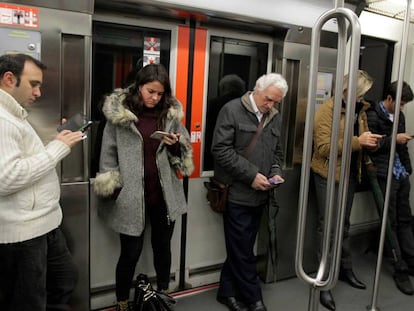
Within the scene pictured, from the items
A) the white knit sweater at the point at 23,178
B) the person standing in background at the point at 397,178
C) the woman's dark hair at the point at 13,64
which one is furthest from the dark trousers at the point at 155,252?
the person standing in background at the point at 397,178

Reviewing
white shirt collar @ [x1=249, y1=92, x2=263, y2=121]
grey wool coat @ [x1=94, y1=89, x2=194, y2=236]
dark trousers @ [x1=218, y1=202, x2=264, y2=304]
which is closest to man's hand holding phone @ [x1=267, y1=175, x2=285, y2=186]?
dark trousers @ [x1=218, y1=202, x2=264, y2=304]

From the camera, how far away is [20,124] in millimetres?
1528

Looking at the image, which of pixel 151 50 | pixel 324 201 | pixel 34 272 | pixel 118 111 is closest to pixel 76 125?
pixel 118 111

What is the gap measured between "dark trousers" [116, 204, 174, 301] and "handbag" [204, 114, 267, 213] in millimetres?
367

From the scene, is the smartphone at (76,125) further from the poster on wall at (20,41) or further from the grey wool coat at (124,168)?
the poster on wall at (20,41)

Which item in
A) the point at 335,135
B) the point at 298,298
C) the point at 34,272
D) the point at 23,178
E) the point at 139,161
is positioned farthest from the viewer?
the point at 298,298

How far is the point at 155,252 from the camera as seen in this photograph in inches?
93.4

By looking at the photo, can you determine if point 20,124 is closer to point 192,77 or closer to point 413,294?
point 192,77

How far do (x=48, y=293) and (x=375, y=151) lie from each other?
2.45 m

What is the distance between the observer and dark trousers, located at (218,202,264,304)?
246 cm

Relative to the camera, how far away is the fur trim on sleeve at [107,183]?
2.05 m

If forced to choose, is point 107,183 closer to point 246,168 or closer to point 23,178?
point 23,178

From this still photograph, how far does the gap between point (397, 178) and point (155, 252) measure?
81.5 inches

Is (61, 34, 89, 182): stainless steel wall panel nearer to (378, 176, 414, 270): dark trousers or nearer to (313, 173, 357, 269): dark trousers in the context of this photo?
(313, 173, 357, 269): dark trousers
